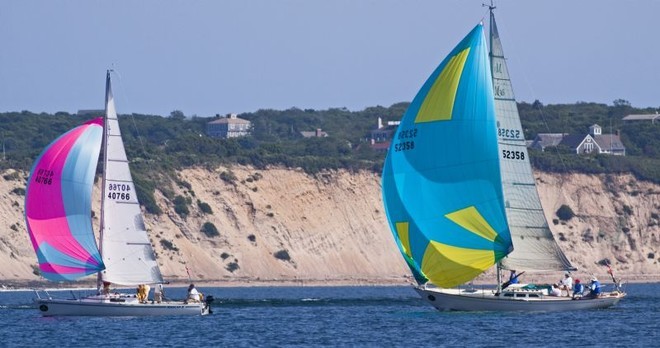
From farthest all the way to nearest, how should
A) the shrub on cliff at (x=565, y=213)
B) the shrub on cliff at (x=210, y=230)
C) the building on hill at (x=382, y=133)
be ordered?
the building on hill at (x=382, y=133), the shrub on cliff at (x=565, y=213), the shrub on cliff at (x=210, y=230)

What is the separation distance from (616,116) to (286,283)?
5942 cm

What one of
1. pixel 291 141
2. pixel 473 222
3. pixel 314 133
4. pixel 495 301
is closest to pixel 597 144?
pixel 291 141

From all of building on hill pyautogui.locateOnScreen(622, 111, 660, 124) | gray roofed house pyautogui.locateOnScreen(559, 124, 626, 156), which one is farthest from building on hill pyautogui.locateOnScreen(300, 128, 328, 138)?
building on hill pyautogui.locateOnScreen(622, 111, 660, 124)

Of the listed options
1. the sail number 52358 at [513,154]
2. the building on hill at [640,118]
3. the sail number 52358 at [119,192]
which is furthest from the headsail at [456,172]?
the building on hill at [640,118]

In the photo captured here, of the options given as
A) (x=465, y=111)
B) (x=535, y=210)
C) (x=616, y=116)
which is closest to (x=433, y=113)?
(x=465, y=111)

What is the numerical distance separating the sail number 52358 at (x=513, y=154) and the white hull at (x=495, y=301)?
468 centimetres

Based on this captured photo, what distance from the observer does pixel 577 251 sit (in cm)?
11050

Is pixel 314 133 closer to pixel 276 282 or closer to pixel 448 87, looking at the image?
pixel 276 282

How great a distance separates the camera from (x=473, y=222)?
54469mm

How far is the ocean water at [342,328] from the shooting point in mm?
45906

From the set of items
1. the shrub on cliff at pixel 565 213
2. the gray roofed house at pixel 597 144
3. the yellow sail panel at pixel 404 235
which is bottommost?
the yellow sail panel at pixel 404 235

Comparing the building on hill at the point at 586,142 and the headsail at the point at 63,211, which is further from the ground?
the building on hill at the point at 586,142

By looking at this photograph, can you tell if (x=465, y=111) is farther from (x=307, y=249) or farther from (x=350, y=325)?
(x=307, y=249)

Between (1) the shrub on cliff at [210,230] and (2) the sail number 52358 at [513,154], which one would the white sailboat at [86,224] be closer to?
(2) the sail number 52358 at [513,154]
